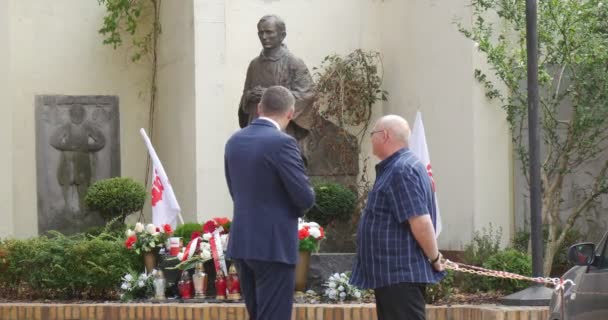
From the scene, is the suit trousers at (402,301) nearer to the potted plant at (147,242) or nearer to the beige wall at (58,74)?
the potted plant at (147,242)

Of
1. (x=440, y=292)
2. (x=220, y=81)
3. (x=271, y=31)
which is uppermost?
(x=271, y=31)

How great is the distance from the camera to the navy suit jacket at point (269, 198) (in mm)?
7016

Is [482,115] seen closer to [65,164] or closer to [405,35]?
[405,35]

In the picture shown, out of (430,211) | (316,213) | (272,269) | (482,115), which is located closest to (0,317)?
(316,213)

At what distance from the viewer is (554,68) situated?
1424 cm

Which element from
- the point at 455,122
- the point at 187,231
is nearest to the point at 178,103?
the point at 455,122

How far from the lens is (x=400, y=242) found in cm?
674

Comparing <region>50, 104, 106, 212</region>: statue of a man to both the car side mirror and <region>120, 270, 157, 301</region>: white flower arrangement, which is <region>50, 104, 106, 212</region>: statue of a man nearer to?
<region>120, 270, 157, 301</region>: white flower arrangement

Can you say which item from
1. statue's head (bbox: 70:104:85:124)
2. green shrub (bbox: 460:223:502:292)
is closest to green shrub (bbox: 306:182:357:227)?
green shrub (bbox: 460:223:502:292)

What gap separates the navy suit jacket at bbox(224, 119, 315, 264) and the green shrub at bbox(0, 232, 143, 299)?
4109 mm

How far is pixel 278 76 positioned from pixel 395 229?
5.61m

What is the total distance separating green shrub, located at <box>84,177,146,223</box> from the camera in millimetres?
14620

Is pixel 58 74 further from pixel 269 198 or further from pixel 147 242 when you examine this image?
pixel 269 198

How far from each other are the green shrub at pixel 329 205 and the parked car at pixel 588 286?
216 inches
